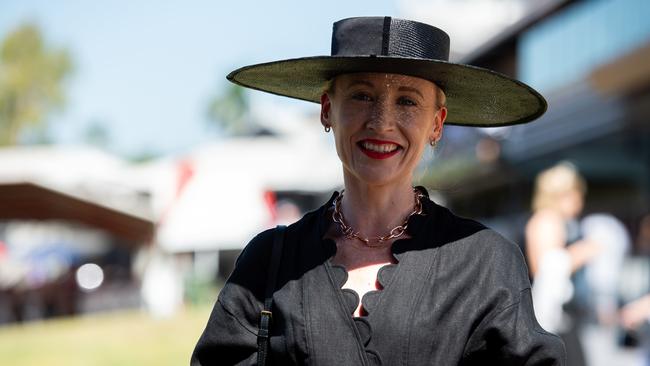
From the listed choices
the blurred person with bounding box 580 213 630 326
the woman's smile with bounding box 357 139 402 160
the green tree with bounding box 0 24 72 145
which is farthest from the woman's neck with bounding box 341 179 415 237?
the green tree with bounding box 0 24 72 145

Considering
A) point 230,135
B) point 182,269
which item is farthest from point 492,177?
point 230,135

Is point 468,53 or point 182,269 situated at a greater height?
point 468,53

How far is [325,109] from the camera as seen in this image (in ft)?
9.70

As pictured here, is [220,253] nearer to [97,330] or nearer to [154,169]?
[154,169]

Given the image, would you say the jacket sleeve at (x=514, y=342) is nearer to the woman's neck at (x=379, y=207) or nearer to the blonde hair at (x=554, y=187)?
the woman's neck at (x=379, y=207)

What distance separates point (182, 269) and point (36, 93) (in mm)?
47211

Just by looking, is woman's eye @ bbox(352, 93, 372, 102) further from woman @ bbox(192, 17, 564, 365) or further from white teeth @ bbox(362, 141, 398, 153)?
white teeth @ bbox(362, 141, 398, 153)

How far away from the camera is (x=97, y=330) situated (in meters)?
17.8

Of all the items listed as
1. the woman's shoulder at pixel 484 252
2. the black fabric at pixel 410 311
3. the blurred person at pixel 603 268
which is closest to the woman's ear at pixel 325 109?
the black fabric at pixel 410 311

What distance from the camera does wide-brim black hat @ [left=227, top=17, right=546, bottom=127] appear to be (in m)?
2.71

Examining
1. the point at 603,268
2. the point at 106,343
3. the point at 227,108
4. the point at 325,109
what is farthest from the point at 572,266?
the point at 227,108

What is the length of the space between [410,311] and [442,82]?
24.8 inches

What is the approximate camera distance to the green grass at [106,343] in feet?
40.9

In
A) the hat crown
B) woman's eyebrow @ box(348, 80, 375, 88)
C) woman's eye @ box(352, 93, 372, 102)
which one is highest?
the hat crown
